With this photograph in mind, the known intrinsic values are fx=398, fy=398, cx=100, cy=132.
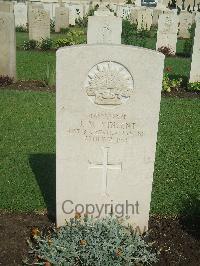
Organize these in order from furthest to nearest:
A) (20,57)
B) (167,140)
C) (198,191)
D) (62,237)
Answer: (20,57) → (167,140) → (198,191) → (62,237)

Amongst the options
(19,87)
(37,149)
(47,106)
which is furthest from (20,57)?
(37,149)

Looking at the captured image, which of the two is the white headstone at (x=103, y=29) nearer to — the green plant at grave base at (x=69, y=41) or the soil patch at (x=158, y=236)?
the green plant at grave base at (x=69, y=41)

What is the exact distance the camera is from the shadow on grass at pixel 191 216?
4.29 meters

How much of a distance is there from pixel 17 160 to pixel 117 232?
270 cm

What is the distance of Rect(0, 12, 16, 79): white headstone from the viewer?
988 centimetres

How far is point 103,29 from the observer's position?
10.8 meters

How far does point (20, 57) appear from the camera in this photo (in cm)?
1386

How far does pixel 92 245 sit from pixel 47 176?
211cm

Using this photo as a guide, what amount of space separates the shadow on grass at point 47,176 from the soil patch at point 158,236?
0.91 feet

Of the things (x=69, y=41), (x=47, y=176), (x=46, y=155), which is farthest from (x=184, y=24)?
(x=47, y=176)

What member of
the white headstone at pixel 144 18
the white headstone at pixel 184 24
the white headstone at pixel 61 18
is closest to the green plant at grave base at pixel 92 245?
the white headstone at pixel 61 18

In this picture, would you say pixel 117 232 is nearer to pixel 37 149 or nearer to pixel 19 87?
pixel 37 149

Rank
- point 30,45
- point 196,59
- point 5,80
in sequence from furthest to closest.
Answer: point 30,45, point 196,59, point 5,80

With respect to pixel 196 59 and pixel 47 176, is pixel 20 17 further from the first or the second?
pixel 47 176
